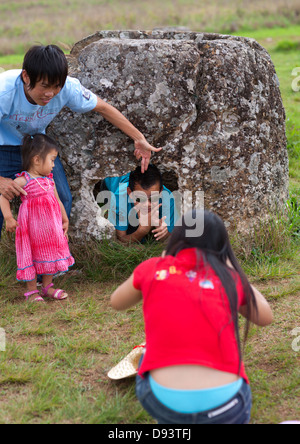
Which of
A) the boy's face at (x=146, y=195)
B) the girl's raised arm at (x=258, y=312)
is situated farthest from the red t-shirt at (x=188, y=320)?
Answer: the boy's face at (x=146, y=195)

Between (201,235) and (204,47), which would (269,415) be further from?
(204,47)

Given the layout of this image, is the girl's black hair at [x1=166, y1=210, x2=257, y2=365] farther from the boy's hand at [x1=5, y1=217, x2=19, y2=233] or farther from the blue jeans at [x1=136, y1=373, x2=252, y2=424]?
the boy's hand at [x1=5, y1=217, x2=19, y2=233]

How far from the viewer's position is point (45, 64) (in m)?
3.56

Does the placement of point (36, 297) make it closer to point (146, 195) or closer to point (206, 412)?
point (146, 195)

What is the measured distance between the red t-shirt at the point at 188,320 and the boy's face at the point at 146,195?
213 centimetres

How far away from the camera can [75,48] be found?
4.59 m

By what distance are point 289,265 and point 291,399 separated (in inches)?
64.3

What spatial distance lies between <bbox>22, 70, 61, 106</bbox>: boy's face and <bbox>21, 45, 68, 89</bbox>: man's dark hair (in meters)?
0.04

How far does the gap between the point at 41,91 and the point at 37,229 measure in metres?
0.98

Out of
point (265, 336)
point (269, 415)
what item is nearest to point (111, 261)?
point (265, 336)

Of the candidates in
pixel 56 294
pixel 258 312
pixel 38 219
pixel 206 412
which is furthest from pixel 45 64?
pixel 206 412

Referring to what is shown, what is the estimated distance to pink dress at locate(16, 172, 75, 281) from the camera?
401cm

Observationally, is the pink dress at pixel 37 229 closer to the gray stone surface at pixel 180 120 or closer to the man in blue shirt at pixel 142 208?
the gray stone surface at pixel 180 120
